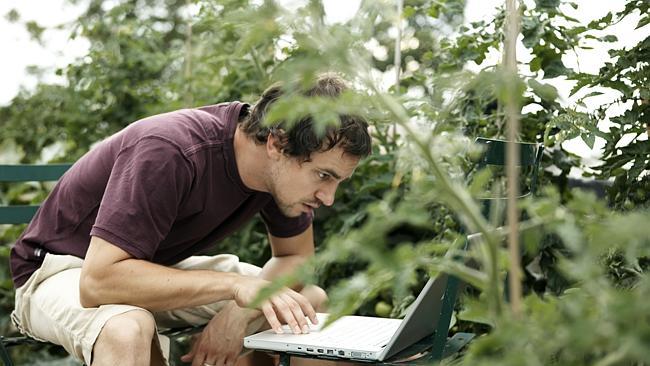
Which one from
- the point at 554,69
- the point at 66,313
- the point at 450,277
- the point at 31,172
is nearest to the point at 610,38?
the point at 554,69

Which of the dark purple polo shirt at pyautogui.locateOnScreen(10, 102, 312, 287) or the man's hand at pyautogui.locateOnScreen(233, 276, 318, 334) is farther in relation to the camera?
the dark purple polo shirt at pyautogui.locateOnScreen(10, 102, 312, 287)

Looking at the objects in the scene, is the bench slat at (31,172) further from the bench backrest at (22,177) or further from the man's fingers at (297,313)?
the man's fingers at (297,313)

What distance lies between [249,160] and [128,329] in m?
0.54

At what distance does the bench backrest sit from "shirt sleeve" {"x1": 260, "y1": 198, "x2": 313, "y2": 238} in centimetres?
65

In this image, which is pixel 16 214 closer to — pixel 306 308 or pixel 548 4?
pixel 306 308

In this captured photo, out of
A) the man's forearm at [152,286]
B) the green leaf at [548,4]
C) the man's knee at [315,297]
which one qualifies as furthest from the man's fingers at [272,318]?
the green leaf at [548,4]

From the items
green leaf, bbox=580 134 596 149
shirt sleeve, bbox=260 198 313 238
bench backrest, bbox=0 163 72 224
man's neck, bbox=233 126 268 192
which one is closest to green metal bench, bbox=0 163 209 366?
bench backrest, bbox=0 163 72 224

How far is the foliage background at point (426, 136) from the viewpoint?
75cm

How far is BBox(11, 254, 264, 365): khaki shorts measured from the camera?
6.12ft

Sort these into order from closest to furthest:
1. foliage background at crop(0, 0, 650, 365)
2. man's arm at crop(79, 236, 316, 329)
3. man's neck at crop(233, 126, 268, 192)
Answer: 1. foliage background at crop(0, 0, 650, 365)
2. man's arm at crop(79, 236, 316, 329)
3. man's neck at crop(233, 126, 268, 192)

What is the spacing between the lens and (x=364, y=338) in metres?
1.75

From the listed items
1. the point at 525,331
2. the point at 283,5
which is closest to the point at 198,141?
the point at 283,5

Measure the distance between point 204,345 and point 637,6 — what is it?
1.29 meters

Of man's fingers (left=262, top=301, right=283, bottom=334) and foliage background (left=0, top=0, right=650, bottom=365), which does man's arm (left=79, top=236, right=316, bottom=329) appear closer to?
man's fingers (left=262, top=301, right=283, bottom=334)
